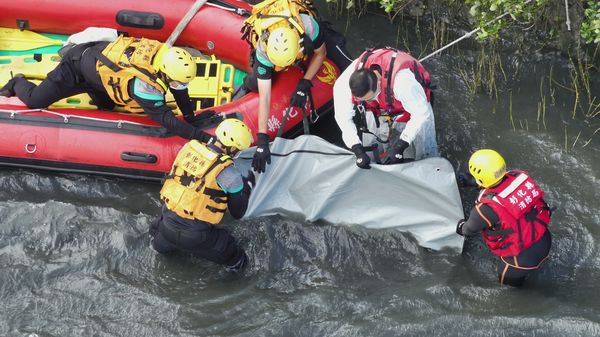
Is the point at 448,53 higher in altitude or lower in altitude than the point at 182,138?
higher

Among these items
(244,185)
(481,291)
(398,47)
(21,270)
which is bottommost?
(21,270)

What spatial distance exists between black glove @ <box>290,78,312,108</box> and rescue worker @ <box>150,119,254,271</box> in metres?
0.89

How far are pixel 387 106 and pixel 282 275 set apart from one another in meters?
1.40

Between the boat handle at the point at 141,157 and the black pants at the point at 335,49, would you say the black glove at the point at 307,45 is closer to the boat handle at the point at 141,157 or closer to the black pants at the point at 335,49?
the black pants at the point at 335,49

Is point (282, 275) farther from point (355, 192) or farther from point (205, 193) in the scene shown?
point (205, 193)

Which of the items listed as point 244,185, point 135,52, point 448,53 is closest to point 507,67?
point 448,53

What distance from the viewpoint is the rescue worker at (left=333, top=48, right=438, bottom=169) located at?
4719 millimetres

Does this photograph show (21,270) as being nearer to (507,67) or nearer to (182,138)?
(182,138)

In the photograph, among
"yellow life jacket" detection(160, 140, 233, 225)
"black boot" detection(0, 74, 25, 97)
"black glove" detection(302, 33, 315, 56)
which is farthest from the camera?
"black boot" detection(0, 74, 25, 97)

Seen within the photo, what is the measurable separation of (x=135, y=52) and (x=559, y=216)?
3.30m

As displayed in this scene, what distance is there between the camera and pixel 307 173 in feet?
16.4

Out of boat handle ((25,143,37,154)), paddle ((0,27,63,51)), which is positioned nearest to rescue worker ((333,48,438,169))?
boat handle ((25,143,37,154))

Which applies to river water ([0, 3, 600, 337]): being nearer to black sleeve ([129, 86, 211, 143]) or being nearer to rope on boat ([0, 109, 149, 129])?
rope on boat ([0, 109, 149, 129])

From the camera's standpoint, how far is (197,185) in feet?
14.6
